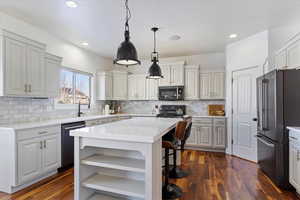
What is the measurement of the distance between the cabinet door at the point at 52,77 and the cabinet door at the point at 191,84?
3394mm

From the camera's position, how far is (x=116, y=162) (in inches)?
77.3

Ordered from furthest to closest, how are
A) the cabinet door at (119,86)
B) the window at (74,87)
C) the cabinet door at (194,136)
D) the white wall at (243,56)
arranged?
1. the cabinet door at (119,86)
2. the cabinet door at (194,136)
3. the window at (74,87)
4. the white wall at (243,56)

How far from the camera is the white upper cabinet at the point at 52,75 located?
11.1 feet


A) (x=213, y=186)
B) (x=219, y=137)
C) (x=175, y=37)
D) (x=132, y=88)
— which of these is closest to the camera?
(x=213, y=186)

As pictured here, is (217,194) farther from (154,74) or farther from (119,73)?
(119,73)

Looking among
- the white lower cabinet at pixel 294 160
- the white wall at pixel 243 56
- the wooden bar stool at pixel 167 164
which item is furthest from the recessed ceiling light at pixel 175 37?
the white lower cabinet at pixel 294 160

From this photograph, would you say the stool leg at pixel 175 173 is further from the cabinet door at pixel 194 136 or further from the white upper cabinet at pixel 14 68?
the white upper cabinet at pixel 14 68

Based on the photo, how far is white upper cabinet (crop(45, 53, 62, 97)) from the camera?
3.38 m

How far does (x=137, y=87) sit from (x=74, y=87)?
1.94 meters

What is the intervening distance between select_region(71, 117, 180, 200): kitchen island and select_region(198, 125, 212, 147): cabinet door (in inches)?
118

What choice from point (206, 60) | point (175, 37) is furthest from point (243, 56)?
point (175, 37)

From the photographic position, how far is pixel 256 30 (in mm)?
3637

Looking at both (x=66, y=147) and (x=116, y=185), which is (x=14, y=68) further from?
(x=116, y=185)

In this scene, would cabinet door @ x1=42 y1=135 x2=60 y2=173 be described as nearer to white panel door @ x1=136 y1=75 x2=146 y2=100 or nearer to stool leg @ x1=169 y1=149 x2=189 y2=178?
stool leg @ x1=169 y1=149 x2=189 y2=178
